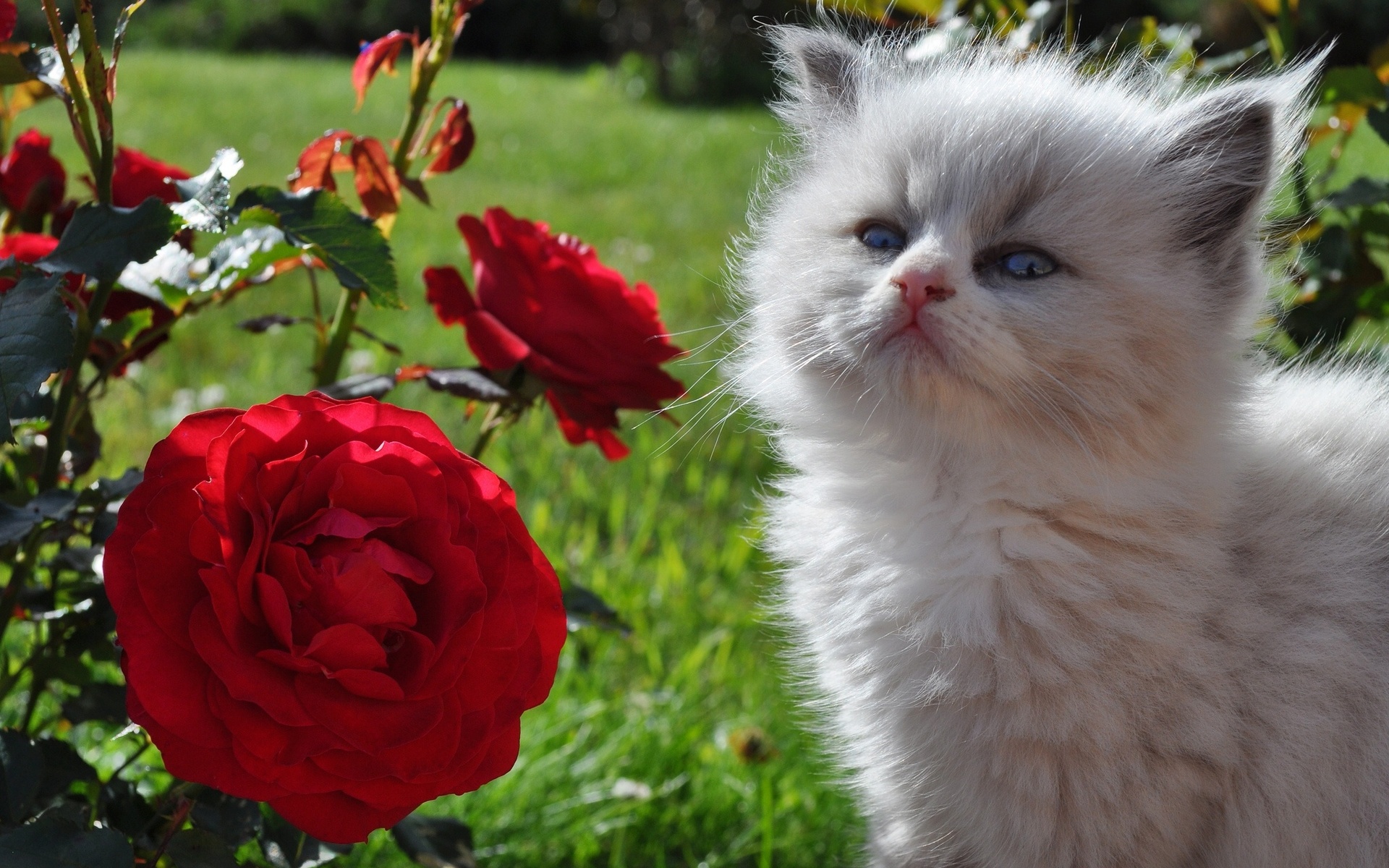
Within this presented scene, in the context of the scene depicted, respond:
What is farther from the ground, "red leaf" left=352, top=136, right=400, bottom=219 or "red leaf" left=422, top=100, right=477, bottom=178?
"red leaf" left=422, top=100, right=477, bottom=178

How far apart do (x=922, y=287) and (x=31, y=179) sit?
3.55ft

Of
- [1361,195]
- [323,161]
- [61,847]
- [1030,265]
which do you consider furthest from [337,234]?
[1361,195]

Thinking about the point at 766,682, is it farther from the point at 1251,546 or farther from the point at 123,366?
the point at 123,366

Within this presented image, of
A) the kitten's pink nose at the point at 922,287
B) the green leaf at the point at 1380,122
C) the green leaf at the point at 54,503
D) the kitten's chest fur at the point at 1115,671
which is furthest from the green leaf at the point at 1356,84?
the green leaf at the point at 54,503

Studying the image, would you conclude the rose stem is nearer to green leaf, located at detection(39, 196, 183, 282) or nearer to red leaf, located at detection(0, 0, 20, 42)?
green leaf, located at detection(39, 196, 183, 282)

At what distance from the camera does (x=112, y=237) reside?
1.02 metres

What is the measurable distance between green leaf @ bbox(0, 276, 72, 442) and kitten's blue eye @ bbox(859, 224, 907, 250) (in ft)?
2.82

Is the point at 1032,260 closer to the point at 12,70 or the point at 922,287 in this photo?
the point at 922,287

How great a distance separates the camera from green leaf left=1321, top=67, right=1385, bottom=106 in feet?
5.18

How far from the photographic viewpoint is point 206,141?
19.5 feet

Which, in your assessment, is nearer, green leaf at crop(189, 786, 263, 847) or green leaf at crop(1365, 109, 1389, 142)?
green leaf at crop(189, 786, 263, 847)

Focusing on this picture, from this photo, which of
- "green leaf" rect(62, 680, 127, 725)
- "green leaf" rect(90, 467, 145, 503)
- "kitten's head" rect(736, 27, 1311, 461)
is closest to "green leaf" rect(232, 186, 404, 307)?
"green leaf" rect(90, 467, 145, 503)

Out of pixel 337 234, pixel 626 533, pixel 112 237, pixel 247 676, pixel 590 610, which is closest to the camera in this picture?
pixel 247 676

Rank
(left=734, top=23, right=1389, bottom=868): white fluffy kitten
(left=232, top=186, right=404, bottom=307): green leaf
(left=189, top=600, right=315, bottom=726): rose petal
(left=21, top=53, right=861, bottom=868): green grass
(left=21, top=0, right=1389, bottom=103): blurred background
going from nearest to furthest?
(left=189, top=600, right=315, bottom=726): rose petal
(left=232, top=186, right=404, bottom=307): green leaf
(left=734, top=23, right=1389, bottom=868): white fluffy kitten
(left=21, top=53, right=861, bottom=868): green grass
(left=21, top=0, right=1389, bottom=103): blurred background
